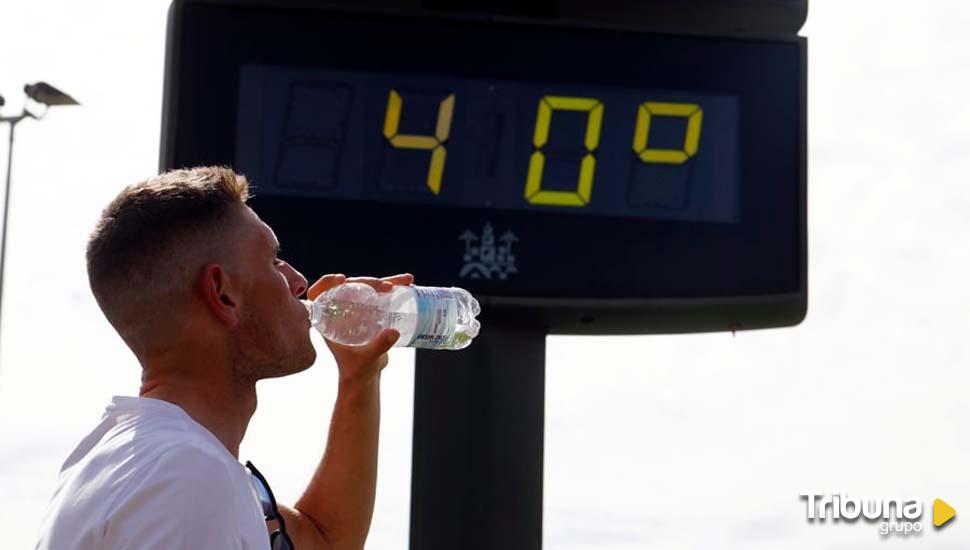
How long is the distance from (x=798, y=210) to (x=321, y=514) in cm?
371

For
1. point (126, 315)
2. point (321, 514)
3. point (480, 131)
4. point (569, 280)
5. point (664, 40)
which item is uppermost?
point (664, 40)

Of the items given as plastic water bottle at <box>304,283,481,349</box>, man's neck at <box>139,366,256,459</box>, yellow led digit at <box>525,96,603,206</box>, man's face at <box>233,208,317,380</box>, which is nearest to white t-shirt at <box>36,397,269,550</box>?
man's neck at <box>139,366,256,459</box>

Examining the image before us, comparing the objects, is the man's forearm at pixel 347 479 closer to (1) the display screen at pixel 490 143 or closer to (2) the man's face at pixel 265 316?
(2) the man's face at pixel 265 316

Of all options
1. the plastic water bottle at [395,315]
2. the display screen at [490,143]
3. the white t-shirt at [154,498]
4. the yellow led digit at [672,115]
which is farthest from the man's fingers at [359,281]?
the yellow led digit at [672,115]

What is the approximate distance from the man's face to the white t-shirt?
297 mm

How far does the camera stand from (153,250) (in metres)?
2.16

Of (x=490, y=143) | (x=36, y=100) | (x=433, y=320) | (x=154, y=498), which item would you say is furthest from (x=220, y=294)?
(x=36, y=100)

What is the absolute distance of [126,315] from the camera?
7.16ft

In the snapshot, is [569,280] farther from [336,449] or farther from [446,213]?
[336,449]

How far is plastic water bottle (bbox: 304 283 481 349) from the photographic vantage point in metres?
3.02

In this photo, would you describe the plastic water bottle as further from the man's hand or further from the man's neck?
the man's neck

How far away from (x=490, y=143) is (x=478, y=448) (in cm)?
109

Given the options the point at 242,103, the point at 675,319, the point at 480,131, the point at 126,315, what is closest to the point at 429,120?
the point at 480,131

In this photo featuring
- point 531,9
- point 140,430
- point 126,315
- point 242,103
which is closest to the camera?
point 140,430
